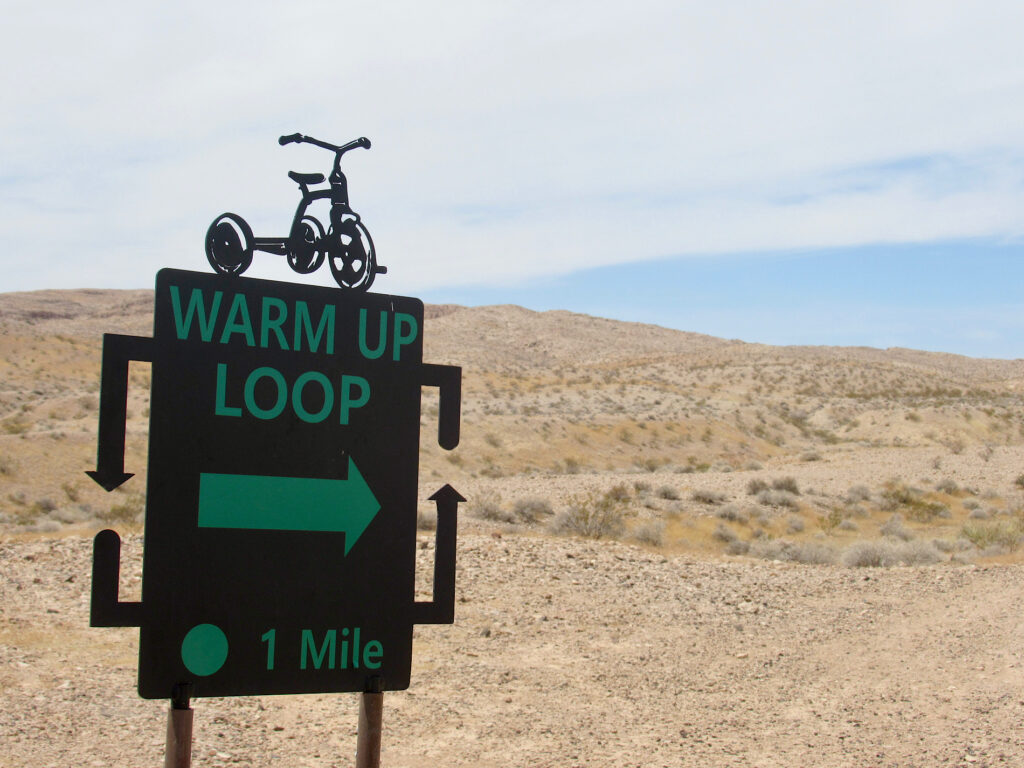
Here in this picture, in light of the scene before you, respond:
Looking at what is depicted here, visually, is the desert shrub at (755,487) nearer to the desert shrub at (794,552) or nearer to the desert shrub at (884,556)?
the desert shrub at (794,552)

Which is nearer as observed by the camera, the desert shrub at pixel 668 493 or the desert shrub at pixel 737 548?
the desert shrub at pixel 737 548

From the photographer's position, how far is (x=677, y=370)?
70625 mm

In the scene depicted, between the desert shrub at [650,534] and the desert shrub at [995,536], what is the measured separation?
Answer: 534 centimetres

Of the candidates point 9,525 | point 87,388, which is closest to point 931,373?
point 87,388

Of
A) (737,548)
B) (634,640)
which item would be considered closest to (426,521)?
(737,548)

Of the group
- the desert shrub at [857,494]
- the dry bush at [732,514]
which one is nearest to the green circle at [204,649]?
the dry bush at [732,514]

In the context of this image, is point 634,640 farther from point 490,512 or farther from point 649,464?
point 649,464

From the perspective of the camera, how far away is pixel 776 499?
2350 cm

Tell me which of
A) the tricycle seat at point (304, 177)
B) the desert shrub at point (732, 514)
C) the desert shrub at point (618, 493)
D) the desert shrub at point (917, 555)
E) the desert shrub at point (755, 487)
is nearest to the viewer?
the tricycle seat at point (304, 177)

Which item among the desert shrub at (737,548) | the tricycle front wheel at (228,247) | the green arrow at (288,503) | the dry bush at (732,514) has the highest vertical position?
the tricycle front wheel at (228,247)

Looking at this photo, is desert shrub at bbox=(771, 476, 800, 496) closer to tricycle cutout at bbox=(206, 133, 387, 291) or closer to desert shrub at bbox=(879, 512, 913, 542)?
desert shrub at bbox=(879, 512, 913, 542)

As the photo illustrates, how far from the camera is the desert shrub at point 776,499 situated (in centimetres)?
2343

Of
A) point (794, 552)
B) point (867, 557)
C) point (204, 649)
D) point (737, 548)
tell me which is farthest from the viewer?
point (737, 548)

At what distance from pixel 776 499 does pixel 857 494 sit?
343 centimetres
